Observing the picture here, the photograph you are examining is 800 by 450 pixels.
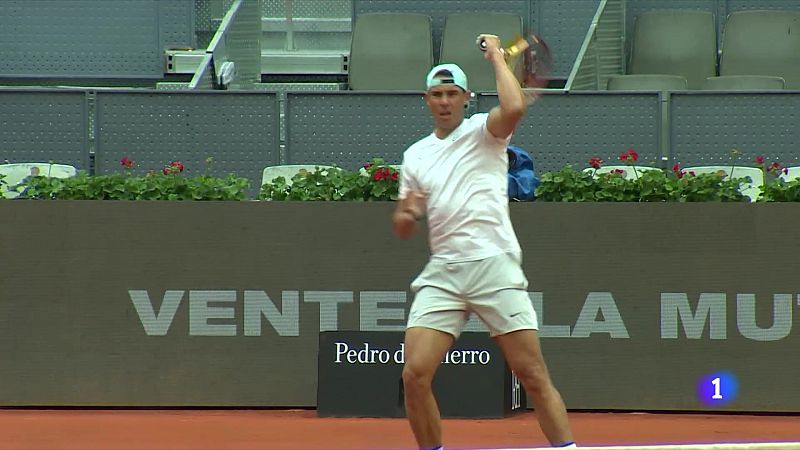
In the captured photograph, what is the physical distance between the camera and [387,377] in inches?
349

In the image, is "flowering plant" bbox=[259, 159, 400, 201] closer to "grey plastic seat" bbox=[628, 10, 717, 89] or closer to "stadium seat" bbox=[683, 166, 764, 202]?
"stadium seat" bbox=[683, 166, 764, 202]

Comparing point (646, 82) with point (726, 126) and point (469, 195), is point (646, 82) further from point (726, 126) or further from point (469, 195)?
point (469, 195)

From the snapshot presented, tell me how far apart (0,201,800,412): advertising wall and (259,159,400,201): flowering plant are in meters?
0.16

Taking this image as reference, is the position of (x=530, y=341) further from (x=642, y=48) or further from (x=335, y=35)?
(x=335, y=35)

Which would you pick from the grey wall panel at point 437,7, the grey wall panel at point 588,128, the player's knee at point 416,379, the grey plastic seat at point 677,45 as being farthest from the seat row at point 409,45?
the player's knee at point 416,379

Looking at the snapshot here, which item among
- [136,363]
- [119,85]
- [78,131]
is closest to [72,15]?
[119,85]

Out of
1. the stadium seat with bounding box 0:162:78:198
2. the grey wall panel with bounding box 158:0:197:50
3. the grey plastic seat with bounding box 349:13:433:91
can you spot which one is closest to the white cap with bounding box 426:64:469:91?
the stadium seat with bounding box 0:162:78:198

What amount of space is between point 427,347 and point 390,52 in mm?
9854

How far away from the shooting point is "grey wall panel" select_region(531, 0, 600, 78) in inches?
623

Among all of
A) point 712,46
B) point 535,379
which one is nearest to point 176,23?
point 712,46

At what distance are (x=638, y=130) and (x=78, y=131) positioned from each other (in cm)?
510

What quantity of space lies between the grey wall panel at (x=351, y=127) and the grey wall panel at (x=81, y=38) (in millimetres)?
4713

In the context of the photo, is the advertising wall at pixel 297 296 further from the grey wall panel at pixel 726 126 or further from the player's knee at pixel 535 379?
the player's knee at pixel 535 379

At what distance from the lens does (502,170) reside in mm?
5855
